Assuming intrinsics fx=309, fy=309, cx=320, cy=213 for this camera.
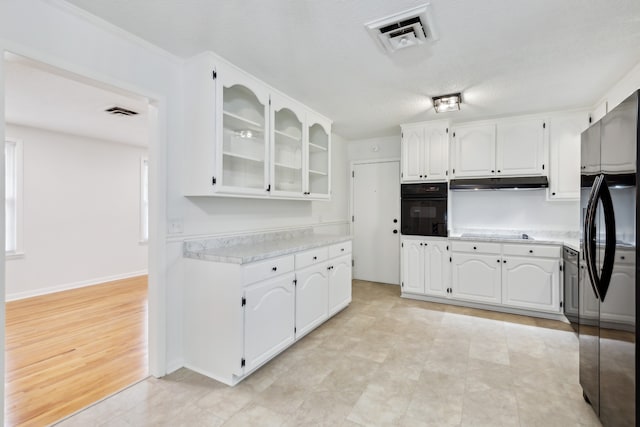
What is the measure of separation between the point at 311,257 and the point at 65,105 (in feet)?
10.7

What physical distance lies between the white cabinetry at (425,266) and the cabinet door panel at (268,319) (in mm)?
2104

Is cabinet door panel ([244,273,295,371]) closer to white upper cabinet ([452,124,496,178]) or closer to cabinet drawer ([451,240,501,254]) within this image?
cabinet drawer ([451,240,501,254])

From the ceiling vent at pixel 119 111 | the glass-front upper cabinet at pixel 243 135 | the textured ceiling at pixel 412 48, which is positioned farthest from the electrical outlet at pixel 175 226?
Answer: the ceiling vent at pixel 119 111

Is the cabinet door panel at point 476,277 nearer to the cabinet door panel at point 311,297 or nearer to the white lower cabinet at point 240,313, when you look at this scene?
the cabinet door panel at point 311,297

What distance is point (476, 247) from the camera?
12.5ft

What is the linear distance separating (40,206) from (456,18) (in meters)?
5.66

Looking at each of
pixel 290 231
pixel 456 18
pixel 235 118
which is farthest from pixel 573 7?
pixel 290 231

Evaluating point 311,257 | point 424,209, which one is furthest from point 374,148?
point 311,257

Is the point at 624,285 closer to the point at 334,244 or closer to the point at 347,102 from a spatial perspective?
the point at 334,244

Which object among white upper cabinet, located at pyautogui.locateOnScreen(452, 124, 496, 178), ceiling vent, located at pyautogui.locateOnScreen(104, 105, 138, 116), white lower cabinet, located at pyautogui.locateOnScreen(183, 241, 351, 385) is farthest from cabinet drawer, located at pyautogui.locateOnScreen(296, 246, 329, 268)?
ceiling vent, located at pyautogui.locateOnScreen(104, 105, 138, 116)

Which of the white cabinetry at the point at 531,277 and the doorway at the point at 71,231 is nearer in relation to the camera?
the doorway at the point at 71,231

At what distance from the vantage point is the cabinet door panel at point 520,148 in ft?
Answer: 12.1

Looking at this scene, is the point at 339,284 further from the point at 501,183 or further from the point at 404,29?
the point at 404,29

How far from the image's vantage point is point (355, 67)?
8.27ft
